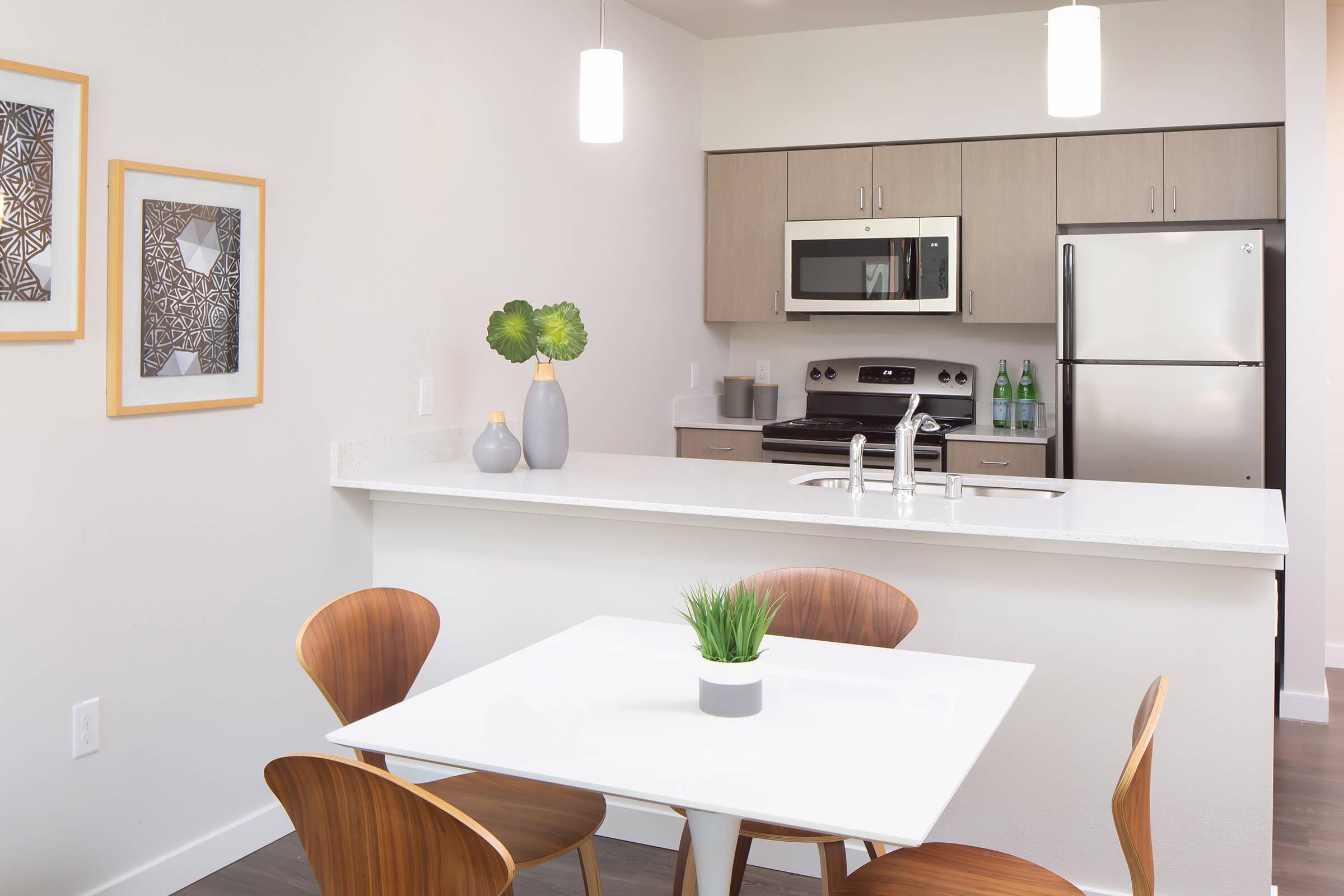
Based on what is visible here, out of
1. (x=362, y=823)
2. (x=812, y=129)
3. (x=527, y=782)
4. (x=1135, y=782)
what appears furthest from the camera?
(x=812, y=129)

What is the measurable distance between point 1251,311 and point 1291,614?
1.06m

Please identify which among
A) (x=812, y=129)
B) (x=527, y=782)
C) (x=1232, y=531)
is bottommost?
(x=527, y=782)

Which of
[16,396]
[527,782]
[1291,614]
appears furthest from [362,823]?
[1291,614]

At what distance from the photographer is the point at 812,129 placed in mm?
4793

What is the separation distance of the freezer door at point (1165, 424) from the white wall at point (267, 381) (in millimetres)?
1864

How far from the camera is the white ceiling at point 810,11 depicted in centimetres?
430

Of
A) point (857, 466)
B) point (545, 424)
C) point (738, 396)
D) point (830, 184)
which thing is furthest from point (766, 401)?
point (857, 466)

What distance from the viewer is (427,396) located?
128 inches

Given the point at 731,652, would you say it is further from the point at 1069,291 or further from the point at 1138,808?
the point at 1069,291

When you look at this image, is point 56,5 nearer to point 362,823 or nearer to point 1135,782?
point 362,823

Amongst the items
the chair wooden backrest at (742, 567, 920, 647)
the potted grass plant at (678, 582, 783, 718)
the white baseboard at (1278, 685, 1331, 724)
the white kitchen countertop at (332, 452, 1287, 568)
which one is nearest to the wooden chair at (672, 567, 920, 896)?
the chair wooden backrest at (742, 567, 920, 647)

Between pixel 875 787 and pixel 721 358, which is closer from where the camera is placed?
pixel 875 787

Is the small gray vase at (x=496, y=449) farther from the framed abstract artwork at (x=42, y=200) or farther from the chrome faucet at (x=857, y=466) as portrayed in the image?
the framed abstract artwork at (x=42, y=200)

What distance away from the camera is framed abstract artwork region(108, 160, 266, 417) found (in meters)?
2.34
